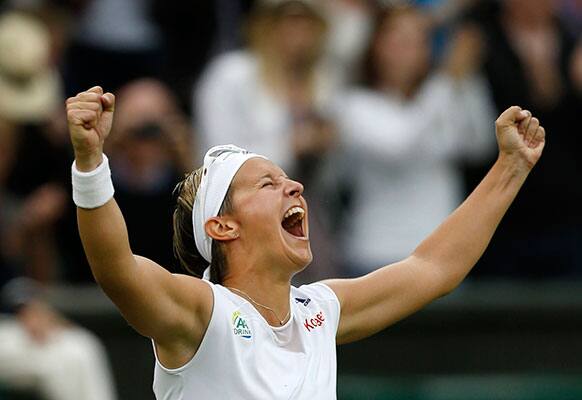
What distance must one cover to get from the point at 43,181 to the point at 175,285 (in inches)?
183

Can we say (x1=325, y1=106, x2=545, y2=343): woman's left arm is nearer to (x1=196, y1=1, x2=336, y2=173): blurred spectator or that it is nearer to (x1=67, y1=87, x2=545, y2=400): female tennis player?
(x1=67, y1=87, x2=545, y2=400): female tennis player

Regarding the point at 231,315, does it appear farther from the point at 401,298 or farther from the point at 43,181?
the point at 43,181

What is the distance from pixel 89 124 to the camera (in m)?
4.33

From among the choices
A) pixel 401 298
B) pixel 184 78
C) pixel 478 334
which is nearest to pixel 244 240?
pixel 401 298

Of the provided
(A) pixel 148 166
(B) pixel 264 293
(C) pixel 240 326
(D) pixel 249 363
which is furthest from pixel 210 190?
(A) pixel 148 166

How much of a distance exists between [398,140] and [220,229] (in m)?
4.01

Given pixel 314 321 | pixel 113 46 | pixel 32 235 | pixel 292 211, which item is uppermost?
pixel 292 211

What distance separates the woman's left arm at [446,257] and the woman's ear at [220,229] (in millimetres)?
564

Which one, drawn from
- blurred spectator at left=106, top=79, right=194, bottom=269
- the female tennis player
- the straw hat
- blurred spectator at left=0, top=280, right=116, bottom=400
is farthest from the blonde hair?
the straw hat

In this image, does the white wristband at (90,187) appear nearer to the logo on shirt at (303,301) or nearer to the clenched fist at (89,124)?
the clenched fist at (89,124)

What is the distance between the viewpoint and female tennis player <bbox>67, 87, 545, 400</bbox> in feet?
14.6

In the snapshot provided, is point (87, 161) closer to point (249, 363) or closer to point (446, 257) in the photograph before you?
point (249, 363)

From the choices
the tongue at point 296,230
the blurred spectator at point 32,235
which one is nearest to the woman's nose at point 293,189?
the tongue at point 296,230

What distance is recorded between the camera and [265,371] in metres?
4.85
